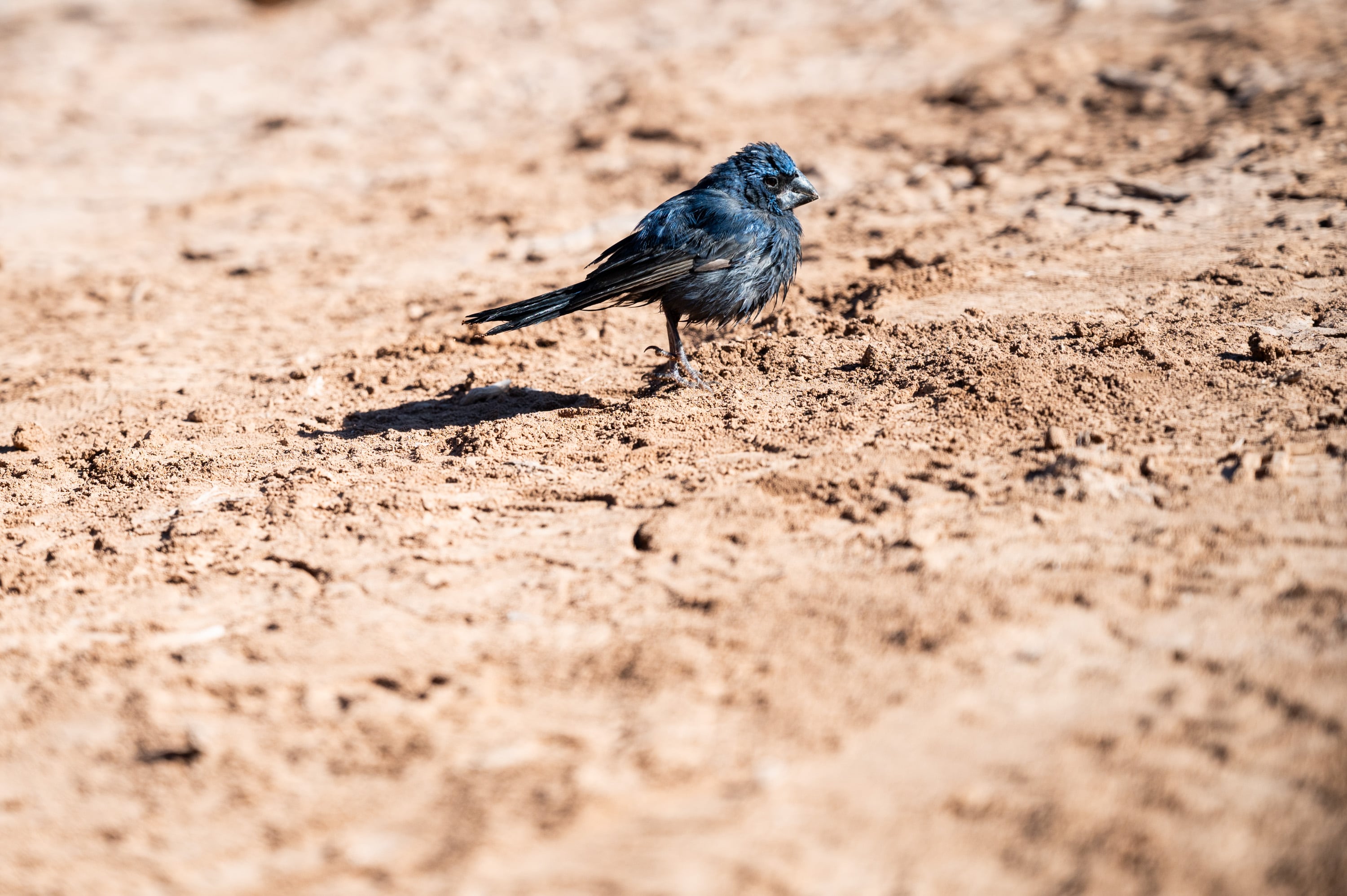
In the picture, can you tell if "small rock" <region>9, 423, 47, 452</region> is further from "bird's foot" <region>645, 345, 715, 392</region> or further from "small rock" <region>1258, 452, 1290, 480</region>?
"small rock" <region>1258, 452, 1290, 480</region>

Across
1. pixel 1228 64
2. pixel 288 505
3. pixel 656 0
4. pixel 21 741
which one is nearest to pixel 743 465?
pixel 288 505

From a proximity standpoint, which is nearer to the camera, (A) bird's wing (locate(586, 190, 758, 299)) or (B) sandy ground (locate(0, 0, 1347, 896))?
(B) sandy ground (locate(0, 0, 1347, 896))

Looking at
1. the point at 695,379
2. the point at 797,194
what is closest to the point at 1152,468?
the point at 695,379

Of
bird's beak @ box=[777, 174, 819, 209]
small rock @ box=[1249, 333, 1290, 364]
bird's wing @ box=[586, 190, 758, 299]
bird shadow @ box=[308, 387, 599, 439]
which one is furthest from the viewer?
bird's beak @ box=[777, 174, 819, 209]

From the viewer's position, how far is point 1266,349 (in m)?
4.46

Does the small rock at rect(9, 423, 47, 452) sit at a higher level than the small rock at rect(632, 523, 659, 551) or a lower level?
higher

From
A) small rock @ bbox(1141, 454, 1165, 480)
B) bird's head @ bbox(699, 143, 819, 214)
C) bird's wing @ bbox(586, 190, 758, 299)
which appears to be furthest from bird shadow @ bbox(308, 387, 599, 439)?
small rock @ bbox(1141, 454, 1165, 480)

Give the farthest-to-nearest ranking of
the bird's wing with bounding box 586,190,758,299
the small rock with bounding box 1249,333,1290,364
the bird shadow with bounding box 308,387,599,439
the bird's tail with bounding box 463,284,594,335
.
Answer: the bird shadow with bounding box 308,387,599,439, the bird's wing with bounding box 586,190,758,299, the bird's tail with bounding box 463,284,594,335, the small rock with bounding box 1249,333,1290,364

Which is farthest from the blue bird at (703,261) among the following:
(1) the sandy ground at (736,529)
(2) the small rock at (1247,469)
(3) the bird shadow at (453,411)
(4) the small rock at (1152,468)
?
(2) the small rock at (1247,469)

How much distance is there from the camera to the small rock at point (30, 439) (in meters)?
5.21

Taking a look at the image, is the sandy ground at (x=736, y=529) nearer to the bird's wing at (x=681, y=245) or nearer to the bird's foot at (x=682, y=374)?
the bird's foot at (x=682, y=374)

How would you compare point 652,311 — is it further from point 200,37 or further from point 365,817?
point 200,37

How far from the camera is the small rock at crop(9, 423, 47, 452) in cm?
521

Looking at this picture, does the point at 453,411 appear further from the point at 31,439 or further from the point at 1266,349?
the point at 1266,349
